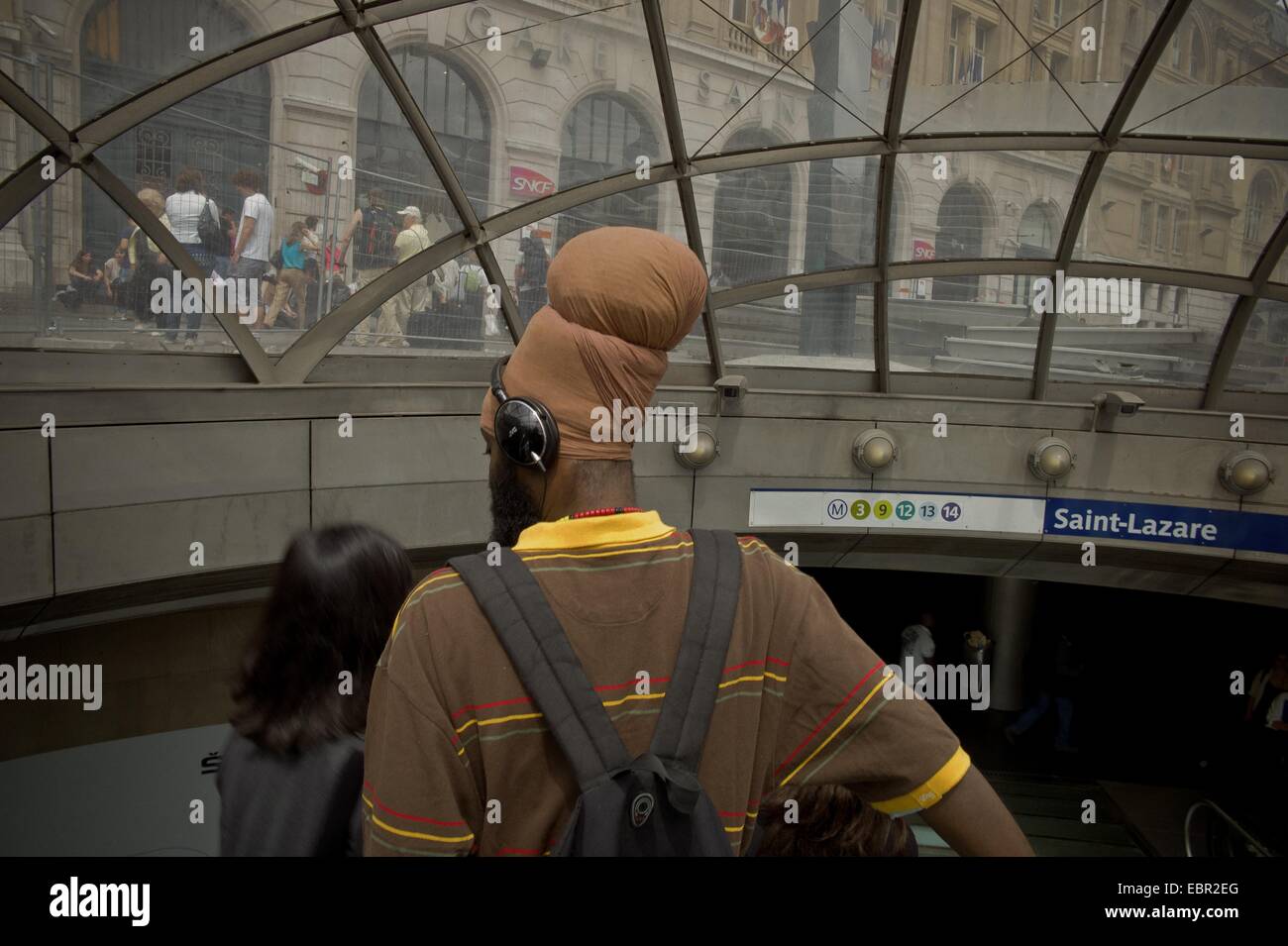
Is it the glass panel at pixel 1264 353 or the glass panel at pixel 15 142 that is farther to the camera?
the glass panel at pixel 1264 353

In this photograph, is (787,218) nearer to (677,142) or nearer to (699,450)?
(677,142)

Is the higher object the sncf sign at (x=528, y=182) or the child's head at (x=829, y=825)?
the sncf sign at (x=528, y=182)

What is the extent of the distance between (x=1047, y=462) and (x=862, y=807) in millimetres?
11174

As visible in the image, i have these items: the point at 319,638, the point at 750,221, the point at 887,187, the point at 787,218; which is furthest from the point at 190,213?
the point at 319,638

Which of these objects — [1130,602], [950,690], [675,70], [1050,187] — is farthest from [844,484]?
[950,690]

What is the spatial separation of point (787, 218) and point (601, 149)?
245cm

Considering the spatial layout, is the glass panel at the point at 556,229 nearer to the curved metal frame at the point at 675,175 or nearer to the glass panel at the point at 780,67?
the curved metal frame at the point at 675,175

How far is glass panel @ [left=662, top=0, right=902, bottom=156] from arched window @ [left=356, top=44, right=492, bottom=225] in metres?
2.10

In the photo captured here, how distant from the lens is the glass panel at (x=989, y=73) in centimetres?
986

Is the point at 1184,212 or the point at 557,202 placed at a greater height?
the point at 1184,212

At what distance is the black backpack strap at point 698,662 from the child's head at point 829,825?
114 cm

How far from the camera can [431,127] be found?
9734 millimetres

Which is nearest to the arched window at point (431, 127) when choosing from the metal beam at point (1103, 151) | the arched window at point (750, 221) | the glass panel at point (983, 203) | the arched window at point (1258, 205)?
the arched window at point (750, 221)

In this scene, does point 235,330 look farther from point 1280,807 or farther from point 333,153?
point 1280,807
